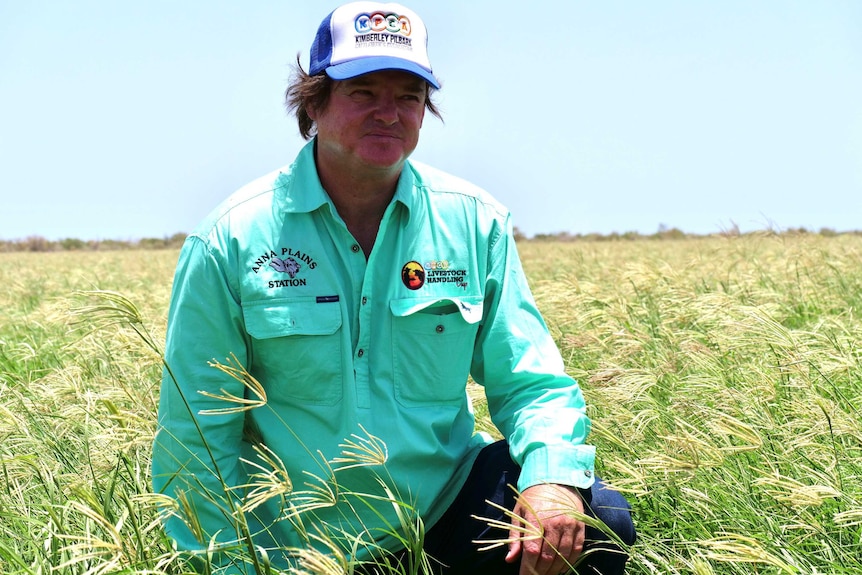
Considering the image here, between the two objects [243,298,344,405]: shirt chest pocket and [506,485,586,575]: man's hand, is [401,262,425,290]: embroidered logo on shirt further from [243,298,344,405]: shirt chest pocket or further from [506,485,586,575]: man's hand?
[506,485,586,575]: man's hand

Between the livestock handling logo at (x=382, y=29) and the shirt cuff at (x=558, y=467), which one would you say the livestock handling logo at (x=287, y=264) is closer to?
the livestock handling logo at (x=382, y=29)

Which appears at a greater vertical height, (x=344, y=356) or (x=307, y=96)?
(x=307, y=96)

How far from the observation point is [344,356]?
2.37m

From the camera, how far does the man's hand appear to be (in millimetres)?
2047

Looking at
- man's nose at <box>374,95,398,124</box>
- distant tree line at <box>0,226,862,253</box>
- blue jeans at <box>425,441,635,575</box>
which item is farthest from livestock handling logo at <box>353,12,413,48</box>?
distant tree line at <box>0,226,862,253</box>

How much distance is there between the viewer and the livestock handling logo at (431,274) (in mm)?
2461

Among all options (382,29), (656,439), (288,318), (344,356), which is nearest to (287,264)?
→ (288,318)

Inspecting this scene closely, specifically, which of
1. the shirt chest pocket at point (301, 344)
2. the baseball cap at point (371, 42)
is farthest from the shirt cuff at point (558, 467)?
the baseball cap at point (371, 42)

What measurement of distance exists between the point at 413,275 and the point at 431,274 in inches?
2.0

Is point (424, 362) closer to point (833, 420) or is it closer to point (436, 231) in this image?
point (436, 231)

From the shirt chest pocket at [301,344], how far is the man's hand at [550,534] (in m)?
0.61

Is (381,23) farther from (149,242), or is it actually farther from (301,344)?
(149,242)

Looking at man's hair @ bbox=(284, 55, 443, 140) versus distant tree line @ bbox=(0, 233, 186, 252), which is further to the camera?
distant tree line @ bbox=(0, 233, 186, 252)

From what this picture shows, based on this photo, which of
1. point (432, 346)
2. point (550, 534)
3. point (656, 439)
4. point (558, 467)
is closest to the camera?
point (550, 534)
